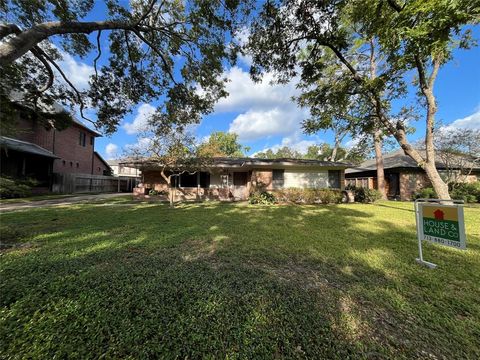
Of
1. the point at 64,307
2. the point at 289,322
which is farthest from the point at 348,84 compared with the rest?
the point at 64,307

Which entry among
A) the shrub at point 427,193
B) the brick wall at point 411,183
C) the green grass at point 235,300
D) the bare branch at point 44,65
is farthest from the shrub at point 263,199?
the brick wall at point 411,183

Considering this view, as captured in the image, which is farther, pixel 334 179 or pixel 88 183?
pixel 88 183

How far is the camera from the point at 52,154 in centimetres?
1892

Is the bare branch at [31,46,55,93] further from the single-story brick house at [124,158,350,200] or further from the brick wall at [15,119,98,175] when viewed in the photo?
the brick wall at [15,119,98,175]

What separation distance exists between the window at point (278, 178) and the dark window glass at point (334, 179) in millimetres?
3594

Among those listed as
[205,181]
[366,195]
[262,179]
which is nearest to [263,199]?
[262,179]

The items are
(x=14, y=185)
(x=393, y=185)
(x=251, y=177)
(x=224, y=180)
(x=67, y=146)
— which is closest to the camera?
(x=14, y=185)

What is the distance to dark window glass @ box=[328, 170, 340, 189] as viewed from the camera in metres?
16.1

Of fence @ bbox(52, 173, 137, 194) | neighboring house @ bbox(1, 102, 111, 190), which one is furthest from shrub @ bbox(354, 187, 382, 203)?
fence @ bbox(52, 173, 137, 194)

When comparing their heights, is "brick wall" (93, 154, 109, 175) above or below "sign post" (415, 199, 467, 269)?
above

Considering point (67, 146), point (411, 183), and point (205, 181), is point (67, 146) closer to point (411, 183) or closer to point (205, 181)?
point (205, 181)

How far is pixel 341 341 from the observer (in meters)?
2.08

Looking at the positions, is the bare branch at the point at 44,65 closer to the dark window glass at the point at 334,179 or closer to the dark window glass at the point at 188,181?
the dark window glass at the point at 188,181

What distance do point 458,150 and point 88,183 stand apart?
107 ft
